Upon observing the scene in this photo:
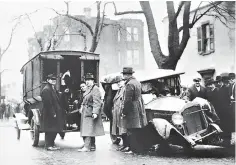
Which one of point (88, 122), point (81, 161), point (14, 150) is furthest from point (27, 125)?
point (81, 161)

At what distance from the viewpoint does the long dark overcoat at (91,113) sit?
8.09 meters

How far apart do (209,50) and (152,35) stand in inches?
164

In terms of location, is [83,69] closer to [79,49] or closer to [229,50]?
[79,49]

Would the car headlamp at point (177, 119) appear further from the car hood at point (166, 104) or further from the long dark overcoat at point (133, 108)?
the long dark overcoat at point (133, 108)

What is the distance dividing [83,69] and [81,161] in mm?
3870

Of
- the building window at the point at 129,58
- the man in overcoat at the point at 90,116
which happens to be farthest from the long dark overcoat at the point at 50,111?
the building window at the point at 129,58

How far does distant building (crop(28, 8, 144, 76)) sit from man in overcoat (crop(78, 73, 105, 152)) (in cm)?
90

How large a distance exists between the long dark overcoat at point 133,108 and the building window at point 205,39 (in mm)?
7336

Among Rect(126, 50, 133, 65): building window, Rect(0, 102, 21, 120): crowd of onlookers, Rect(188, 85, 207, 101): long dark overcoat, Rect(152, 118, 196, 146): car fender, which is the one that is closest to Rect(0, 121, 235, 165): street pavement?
Rect(152, 118, 196, 146): car fender

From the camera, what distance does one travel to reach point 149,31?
435 inches

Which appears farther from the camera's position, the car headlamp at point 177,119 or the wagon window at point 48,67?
the wagon window at point 48,67

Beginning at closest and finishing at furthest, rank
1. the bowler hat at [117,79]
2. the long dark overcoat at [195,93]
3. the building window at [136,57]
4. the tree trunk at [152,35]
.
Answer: the building window at [136,57] → the bowler hat at [117,79] → the long dark overcoat at [195,93] → the tree trunk at [152,35]

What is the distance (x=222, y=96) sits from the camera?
9.45 meters

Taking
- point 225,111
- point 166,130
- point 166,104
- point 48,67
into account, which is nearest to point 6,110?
point 48,67
